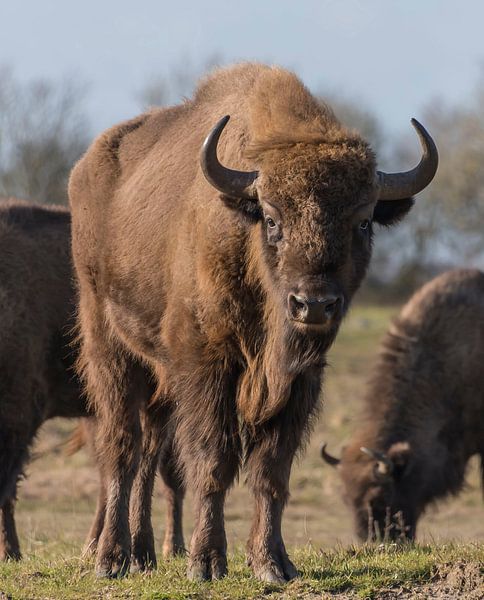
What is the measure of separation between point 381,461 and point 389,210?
20.3 ft

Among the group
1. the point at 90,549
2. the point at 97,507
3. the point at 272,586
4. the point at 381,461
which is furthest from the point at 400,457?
the point at 272,586

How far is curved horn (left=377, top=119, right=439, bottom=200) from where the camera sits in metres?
6.56

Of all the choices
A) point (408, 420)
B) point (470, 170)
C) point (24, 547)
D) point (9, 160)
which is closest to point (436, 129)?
point (470, 170)

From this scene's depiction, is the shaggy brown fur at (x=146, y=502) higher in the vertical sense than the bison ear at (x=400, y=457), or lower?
higher

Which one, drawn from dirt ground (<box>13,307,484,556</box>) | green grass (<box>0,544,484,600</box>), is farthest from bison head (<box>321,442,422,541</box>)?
green grass (<box>0,544,484,600</box>)

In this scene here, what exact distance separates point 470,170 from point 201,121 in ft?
130

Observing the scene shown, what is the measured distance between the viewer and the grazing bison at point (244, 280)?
6.12m

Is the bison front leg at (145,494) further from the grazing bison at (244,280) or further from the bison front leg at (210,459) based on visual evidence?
the bison front leg at (210,459)

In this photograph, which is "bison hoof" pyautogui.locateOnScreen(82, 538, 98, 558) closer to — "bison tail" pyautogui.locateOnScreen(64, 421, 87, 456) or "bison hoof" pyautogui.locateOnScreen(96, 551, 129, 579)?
"bison hoof" pyautogui.locateOnScreen(96, 551, 129, 579)

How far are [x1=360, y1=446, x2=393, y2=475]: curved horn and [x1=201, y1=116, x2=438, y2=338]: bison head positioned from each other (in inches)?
245

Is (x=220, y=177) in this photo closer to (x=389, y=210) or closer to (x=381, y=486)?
(x=389, y=210)

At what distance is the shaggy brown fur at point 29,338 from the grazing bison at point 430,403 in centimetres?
410

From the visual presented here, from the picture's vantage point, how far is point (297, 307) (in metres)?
5.94

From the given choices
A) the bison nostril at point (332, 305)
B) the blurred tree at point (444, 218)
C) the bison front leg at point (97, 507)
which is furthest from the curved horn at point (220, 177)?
the blurred tree at point (444, 218)
